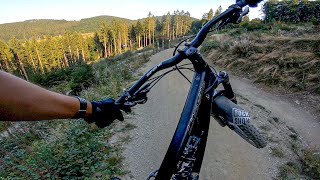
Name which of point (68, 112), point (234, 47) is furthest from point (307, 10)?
point (68, 112)

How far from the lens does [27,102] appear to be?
1.20 metres

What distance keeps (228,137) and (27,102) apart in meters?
4.67

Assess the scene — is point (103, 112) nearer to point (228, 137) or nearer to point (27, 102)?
point (27, 102)

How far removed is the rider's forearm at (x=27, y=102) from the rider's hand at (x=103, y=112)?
0.29 meters

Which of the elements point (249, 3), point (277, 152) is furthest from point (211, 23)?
point (277, 152)

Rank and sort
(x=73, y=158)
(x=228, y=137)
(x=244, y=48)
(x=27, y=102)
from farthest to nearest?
(x=244, y=48) < (x=228, y=137) < (x=73, y=158) < (x=27, y=102)

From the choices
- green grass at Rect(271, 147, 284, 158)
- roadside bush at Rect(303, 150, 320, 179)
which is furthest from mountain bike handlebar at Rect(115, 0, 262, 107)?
green grass at Rect(271, 147, 284, 158)

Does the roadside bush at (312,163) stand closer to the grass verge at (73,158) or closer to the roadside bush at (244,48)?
the grass verge at (73,158)

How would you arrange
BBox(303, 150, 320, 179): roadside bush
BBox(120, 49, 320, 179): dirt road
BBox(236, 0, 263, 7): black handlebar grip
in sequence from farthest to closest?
1. BBox(120, 49, 320, 179): dirt road
2. BBox(303, 150, 320, 179): roadside bush
3. BBox(236, 0, 263, 7): black handlebar grip

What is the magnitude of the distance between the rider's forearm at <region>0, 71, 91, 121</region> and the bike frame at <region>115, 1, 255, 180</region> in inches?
25.1

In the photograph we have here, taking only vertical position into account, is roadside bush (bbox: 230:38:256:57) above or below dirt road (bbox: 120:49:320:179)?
above

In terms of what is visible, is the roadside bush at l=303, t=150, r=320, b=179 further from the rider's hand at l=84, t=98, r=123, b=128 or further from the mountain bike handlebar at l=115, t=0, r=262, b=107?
the rider's hand at l=84, t=98, r=123, b=128

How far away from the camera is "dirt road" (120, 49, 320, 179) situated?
398 cm

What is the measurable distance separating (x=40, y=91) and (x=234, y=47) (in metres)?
12.4
